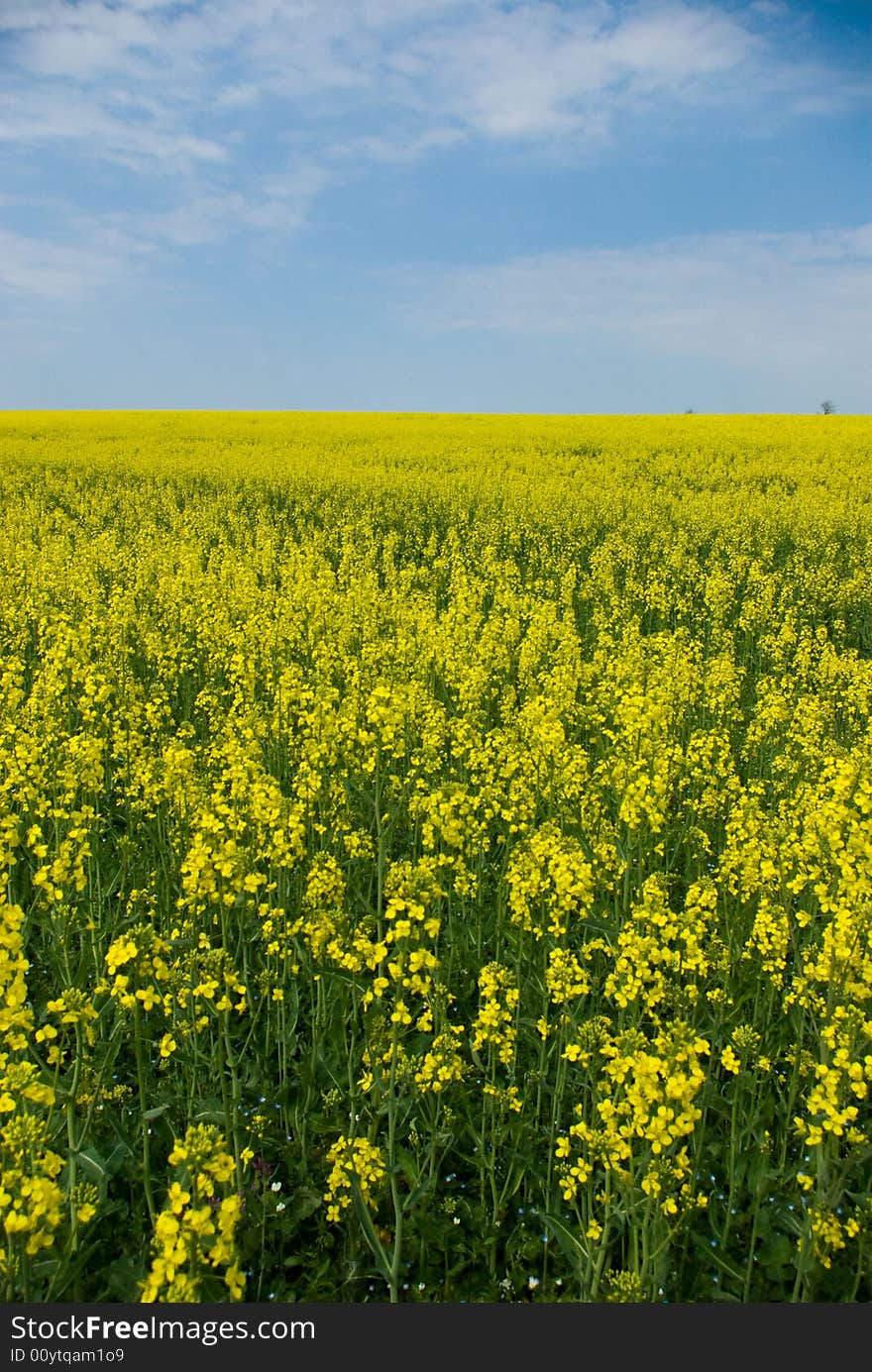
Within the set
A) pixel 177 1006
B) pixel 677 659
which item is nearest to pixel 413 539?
pixel 677 659

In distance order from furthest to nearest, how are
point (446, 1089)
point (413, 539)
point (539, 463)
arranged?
1. point (539, 463)
2. point (413, 539)
3. point (446, 1089)

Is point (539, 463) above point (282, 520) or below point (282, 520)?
above

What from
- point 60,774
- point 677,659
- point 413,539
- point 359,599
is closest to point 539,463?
point 413,539

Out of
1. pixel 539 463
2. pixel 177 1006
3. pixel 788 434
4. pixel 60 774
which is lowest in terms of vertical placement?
pixel 177 1006

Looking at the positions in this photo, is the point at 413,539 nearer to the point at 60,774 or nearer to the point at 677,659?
the point at 677,659

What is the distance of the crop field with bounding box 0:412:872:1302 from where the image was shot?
10.1 feet

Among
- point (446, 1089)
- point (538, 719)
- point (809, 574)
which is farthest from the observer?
point (809, 574)

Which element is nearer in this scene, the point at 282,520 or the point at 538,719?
the point at 538,719

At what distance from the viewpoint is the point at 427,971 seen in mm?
4336

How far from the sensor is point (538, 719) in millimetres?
A: 6008

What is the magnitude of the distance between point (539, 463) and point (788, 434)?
13.8 meters

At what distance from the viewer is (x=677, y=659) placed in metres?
7.96

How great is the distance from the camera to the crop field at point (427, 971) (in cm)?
306

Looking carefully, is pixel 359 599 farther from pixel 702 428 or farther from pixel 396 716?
pixel 702 428
